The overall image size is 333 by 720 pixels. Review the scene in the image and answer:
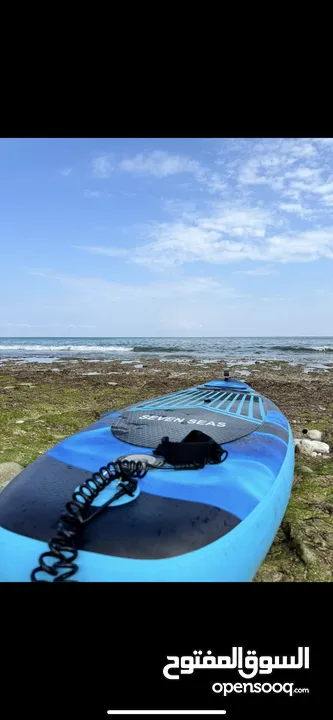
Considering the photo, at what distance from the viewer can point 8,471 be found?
13.9 feet

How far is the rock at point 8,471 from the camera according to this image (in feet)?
13.3

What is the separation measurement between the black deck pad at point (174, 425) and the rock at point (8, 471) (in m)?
1.52

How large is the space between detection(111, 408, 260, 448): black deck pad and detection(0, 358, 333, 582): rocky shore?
0.97 m

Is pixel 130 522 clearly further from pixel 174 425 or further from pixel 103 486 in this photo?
pixel 174 425

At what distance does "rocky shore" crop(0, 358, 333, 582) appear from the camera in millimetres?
2918

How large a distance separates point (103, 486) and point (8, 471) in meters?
2.67

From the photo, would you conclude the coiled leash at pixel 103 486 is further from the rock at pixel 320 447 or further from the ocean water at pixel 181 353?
the ocean water at pixel 181 353

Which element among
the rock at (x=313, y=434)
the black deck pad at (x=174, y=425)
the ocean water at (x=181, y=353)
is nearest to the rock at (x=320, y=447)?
the rock at (x=313, y=434)

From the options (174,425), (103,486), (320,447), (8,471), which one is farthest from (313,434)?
(103,486)

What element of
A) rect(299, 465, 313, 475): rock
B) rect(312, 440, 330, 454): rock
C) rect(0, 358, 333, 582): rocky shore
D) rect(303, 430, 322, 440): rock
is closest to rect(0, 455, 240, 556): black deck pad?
rect(0, 358, 333, 582): rocky shore
